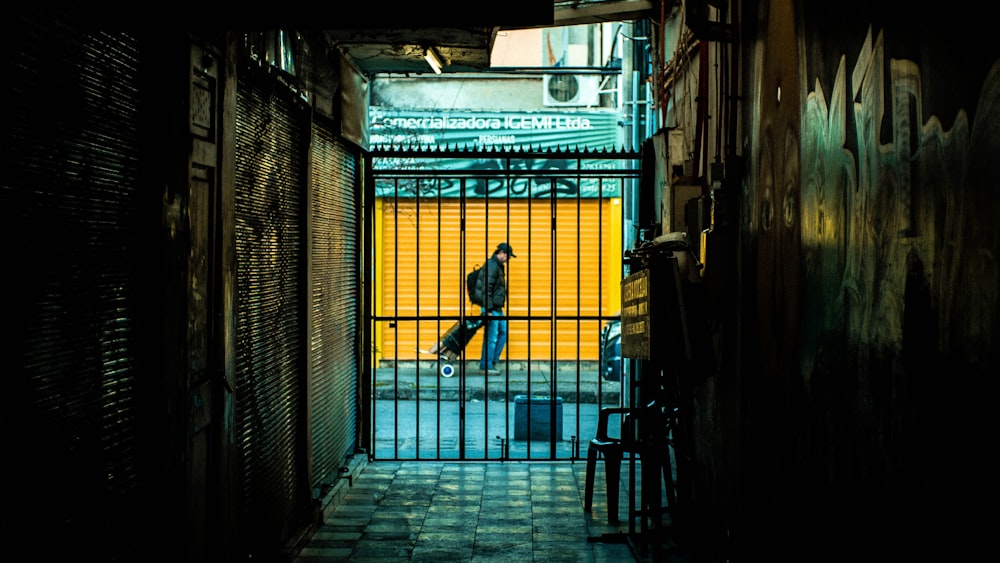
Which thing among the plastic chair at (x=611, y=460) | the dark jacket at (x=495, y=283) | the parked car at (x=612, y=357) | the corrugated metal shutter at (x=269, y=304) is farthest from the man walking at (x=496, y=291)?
the corrugated metal shutter at (x=269, y=304)

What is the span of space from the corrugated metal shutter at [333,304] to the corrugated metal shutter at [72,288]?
358 cm

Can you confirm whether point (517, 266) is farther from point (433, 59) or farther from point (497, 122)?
point (433, 59)

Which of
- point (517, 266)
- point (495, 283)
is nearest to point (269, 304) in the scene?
point (495, 283)

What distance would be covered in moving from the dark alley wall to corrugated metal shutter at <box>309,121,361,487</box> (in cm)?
390

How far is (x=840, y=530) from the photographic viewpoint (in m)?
4.00

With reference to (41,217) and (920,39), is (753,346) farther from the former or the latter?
(41,217)

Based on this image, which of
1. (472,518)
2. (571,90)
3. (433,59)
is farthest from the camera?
(571,90)

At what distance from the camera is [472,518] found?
826cm

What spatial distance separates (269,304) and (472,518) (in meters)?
2.74

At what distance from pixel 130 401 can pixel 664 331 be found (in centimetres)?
343

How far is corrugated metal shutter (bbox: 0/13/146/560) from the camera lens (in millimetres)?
3387

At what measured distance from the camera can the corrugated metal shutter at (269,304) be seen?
6.27 m

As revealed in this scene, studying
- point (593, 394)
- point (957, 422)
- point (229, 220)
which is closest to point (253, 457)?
point (229, 220)

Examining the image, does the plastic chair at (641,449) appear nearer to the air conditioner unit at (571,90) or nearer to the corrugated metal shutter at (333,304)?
the corrugated metal shutter at (333,304)
